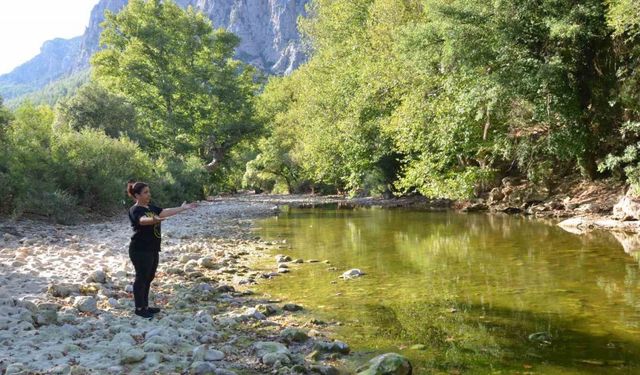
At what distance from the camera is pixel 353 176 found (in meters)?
32.1

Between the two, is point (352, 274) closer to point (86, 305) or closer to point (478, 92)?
point (86, 305)

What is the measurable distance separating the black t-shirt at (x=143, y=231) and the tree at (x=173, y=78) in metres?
31.4

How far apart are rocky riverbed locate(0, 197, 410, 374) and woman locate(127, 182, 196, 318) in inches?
9.9

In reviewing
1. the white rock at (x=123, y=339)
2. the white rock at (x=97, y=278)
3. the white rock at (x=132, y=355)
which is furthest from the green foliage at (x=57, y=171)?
the white rock at (x=132, y=355)

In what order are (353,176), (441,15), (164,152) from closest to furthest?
(441,15) < (353,176) < (164,152)

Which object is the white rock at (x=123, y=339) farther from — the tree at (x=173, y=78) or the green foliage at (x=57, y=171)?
the tree at (x=173, y=78)

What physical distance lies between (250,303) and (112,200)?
14655 mm

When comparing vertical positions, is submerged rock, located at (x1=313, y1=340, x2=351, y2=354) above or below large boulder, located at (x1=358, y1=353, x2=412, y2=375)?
below

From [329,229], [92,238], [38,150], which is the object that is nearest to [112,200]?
[38,150]

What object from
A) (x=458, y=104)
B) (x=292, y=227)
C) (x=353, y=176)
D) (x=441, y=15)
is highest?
(x=441, y=15)

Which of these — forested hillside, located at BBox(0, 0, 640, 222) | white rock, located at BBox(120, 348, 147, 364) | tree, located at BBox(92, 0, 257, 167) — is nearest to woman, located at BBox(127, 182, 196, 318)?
white rock, located at BBox(120, 348, 147, 364)

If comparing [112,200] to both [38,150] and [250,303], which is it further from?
[250,303]

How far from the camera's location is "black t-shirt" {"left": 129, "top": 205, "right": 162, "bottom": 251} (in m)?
6.46

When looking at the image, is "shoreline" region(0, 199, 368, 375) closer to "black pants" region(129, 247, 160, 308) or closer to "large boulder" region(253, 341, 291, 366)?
"large boulder" region(253, 341, 291, 366)
